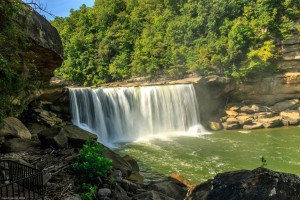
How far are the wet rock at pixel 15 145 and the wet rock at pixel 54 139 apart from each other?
1.53ft

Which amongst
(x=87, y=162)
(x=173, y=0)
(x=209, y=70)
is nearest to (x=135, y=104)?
(x=209, y=70)

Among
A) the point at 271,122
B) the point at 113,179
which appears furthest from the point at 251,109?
the point at 113,179

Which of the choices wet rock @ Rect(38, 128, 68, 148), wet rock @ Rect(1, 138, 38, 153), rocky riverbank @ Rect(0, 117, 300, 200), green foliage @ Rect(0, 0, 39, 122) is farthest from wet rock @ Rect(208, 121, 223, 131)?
green foliage @ Rect(0, 0, 39, 122)

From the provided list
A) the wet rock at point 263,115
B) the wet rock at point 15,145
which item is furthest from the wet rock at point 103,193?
the wet rock at point 263,115

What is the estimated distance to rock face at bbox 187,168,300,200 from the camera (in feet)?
11.7

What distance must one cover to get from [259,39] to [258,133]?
420 inches

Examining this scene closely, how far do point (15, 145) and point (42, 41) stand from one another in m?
3.67

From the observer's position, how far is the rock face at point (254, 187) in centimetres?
355

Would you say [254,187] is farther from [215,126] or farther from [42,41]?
[215,126]

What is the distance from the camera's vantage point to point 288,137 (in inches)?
883

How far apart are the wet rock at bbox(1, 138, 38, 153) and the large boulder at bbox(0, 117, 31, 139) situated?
1.85 ft

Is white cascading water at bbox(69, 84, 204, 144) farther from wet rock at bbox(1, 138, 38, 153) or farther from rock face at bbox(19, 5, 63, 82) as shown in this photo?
wet rock at bbox(1, 138, 38, 153)

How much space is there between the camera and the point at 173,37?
38.6 m

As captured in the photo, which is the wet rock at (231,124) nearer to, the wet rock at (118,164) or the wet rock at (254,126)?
the wet rock at (254,126)
